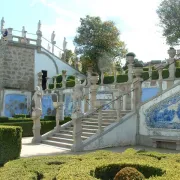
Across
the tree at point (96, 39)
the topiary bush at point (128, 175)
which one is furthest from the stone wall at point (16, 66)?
the topiary bush at point (128, 175)

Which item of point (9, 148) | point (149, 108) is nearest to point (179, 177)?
point (9, 148)

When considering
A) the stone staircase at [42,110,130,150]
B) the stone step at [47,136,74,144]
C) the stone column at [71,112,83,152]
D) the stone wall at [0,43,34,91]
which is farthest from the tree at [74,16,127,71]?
the stone column at [71,112,83,152]

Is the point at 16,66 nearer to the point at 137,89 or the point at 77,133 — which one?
the point at 137,89

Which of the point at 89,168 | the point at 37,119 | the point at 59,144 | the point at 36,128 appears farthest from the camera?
the point at 37,119

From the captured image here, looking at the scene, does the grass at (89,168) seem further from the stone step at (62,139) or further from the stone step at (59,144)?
the stone step at (62,139)

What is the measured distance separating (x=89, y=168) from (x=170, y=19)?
16.8m

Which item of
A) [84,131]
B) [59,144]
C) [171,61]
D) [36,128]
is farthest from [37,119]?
[171,61]

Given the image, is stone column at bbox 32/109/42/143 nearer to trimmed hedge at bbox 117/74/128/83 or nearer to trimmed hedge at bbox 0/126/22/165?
trimmed hedge at bbox 0/126/22/165

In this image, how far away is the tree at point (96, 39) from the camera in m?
28.0

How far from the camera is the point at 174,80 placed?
51.9 ft

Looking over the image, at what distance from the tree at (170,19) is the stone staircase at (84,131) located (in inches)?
333

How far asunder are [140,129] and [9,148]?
19.9 feet

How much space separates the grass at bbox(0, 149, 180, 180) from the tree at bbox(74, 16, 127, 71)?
22125 mm

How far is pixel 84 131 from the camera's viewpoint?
499 inches
